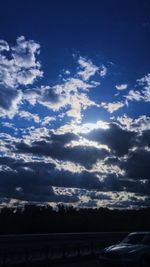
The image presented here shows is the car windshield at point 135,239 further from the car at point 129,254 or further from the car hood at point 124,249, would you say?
the car hood at point 124,249

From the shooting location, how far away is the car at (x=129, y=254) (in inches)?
598

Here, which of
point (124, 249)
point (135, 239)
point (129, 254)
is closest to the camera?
point (129, 254)

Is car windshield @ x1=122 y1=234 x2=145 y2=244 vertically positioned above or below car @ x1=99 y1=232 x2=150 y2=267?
above

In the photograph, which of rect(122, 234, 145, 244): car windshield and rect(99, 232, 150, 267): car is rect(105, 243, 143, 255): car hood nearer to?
rect(99, 232, 150, 267): car

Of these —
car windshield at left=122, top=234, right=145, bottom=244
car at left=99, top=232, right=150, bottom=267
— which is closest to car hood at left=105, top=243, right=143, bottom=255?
car at left=99, top=232, right=150, bottom=267

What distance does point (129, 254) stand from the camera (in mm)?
15258

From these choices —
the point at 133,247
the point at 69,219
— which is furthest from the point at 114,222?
the point at 133,247

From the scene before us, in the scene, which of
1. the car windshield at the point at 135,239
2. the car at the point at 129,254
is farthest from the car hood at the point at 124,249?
the car windshield at the point at 135,239

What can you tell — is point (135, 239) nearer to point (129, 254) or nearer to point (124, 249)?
point (124, 249)

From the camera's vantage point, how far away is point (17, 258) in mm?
19281

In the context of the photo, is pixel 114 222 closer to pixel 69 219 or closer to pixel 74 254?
pixel 69 219

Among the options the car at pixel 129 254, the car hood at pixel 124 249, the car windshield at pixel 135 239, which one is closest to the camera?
the car at pixel 129 254

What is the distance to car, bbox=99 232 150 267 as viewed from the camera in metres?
15.2

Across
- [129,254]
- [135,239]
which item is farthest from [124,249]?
[135,239]
